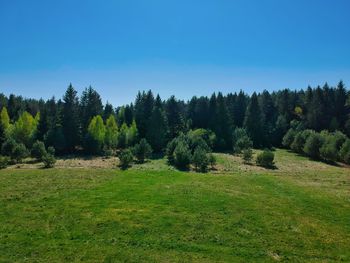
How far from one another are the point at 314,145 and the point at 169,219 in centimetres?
5835

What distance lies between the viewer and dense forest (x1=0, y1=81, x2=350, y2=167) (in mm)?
74438

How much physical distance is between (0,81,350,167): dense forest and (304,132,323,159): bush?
14352mm

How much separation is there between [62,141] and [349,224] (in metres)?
58.6

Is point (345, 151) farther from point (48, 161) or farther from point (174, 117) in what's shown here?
point (48, 161)

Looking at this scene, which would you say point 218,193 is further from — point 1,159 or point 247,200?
point 1,159

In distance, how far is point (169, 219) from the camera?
90.7 feet

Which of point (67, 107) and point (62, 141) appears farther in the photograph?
point (67, 107)

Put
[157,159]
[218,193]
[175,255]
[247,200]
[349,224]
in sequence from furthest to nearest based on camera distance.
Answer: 1. [157,159]
2. [218,193]
3. [247,200]
4. [349,224]
5. [175,255]

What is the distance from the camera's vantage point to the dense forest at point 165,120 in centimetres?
7444

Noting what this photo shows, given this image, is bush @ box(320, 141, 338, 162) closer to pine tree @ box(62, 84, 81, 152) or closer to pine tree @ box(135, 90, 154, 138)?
pine tree @ box(135, 90, 154, 138)

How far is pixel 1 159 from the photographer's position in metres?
54.0

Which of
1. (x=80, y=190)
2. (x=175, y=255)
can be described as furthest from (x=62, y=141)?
(x=175, y=255)

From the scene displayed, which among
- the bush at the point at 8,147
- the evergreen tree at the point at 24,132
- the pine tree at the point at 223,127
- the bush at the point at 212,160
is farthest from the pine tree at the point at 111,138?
the bush at the point at 212,160

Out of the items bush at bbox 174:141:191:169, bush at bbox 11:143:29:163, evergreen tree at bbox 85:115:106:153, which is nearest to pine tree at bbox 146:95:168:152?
evergreen tree at bbox 85:115:106:153
